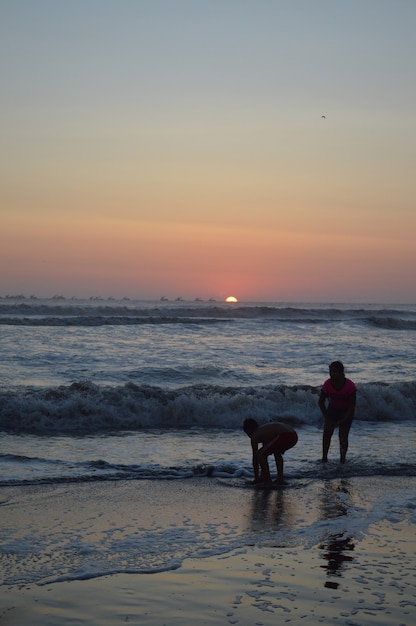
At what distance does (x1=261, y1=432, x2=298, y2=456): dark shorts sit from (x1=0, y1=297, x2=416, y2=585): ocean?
1.59 ft

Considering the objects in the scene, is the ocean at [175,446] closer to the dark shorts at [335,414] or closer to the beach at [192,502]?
the beach at [192,502]

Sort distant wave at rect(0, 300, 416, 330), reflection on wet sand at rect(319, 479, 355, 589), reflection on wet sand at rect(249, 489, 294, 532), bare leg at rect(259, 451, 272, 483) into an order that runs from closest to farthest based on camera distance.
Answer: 1. reflection on wet sand at rect(319, 479, 355, 589)
2. reflection on wet sand at rect(249, 489, 294, 532)
3. bare leg at rect(259, 451, 272, 483)
4. distant wave at rect(0, 300, 416, 330)

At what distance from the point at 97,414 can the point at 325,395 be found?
5667mm

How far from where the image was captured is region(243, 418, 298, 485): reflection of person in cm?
955

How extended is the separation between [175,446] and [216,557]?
6.12 meters

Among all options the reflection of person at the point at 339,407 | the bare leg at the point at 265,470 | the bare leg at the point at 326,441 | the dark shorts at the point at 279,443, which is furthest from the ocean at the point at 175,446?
A: the dark shorts at the point at 279,443

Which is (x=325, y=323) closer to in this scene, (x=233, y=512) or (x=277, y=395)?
(x=277, y=395)

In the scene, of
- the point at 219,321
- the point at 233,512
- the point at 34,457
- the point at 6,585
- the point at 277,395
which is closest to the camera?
the point at 6,585

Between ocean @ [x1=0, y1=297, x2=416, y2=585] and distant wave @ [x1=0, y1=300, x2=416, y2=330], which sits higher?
distant wave @ [x1=0, y1=300, x2=416, y2=330]

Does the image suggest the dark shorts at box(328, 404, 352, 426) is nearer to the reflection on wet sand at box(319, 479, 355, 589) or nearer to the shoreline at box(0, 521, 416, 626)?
the reflection on wet sand at box(319, 479, 355, 589)

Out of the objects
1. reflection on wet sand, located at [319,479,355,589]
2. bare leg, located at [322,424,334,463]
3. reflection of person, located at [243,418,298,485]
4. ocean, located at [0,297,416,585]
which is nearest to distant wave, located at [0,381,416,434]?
ocean, located at [0,297,416,585]

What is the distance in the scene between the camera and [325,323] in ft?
146

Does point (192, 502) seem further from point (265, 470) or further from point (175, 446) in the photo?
point (175, 446)

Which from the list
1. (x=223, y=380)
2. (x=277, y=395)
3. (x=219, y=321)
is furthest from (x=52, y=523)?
(x=219, y=321)
